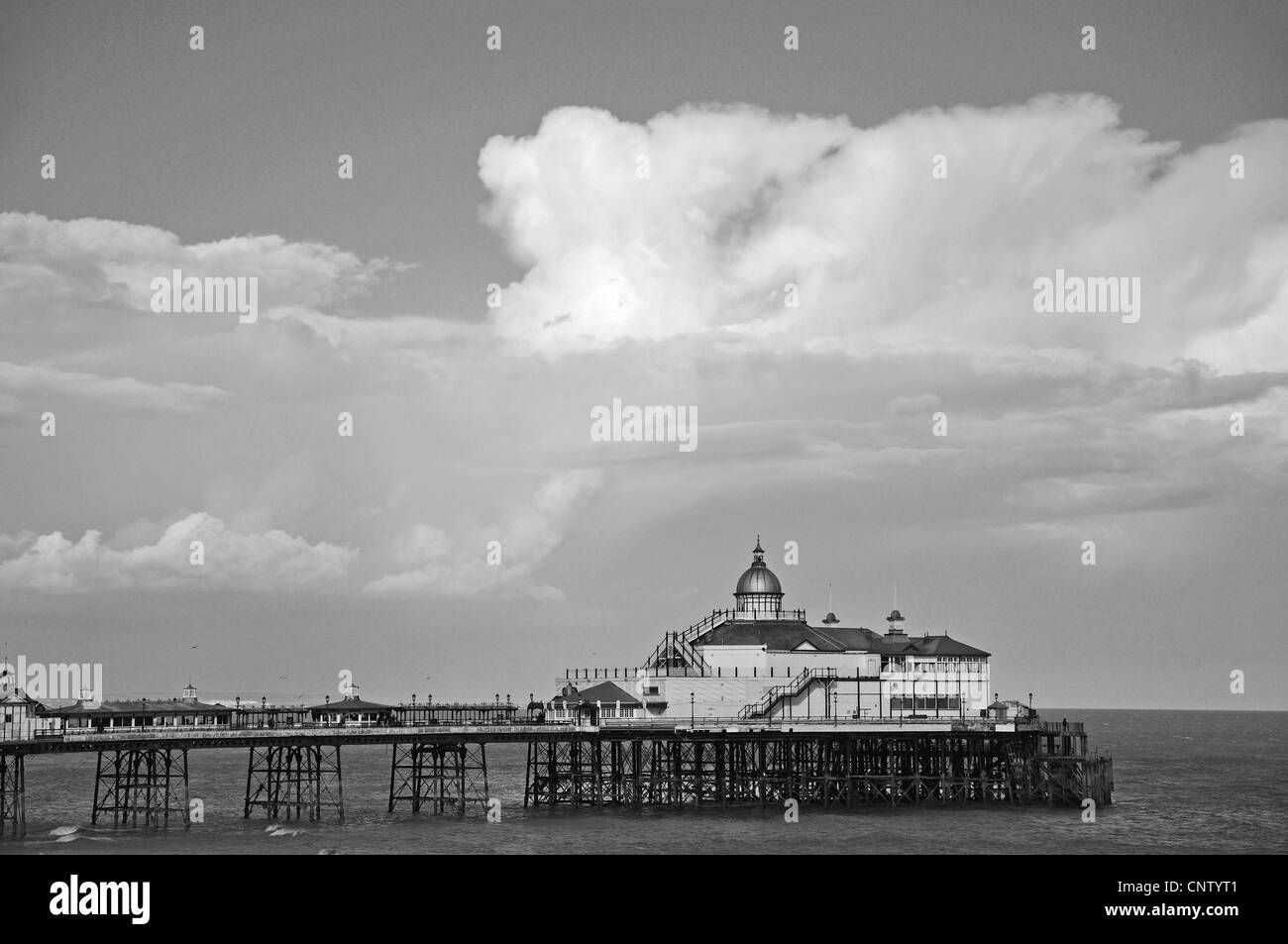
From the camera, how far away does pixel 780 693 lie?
9900 centimetres

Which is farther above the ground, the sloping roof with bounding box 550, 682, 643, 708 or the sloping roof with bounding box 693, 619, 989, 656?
the sloping roof with bounding box 693, 619, 989, 656

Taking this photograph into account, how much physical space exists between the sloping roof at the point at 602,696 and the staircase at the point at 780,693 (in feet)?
22.9

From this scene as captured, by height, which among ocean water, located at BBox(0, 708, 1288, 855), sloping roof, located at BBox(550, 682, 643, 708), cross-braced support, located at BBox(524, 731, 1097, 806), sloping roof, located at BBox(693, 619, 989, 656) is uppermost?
sloping roof, located at BBox(693, 619, 989, 656)

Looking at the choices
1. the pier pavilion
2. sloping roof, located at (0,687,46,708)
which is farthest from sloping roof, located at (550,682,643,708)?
sloping roof, located at (0,687,46,708)

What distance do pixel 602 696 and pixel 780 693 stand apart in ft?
36.1

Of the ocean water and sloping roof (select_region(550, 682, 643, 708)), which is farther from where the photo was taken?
sloping roof (select_region(550, 682, 643, 708))

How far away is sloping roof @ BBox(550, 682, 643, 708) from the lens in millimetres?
97500

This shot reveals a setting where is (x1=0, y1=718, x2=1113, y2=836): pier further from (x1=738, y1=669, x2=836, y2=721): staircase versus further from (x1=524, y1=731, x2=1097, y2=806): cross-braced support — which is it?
(x1=738, y1=669, x2=836, y2=721): staircase

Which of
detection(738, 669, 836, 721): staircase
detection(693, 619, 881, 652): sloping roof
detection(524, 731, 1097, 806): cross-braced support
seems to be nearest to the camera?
detection(524, 731, 1097, 806): cross-braced support

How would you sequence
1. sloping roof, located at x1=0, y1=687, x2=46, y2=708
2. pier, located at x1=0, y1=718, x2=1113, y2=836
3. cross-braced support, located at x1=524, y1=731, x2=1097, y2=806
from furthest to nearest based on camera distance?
cross-braced support, located at x1=524, y1=731, x2=1097, y2=806 < pier, located at x1=0, y1=718, x2=1113, y2=836 < sloping roof, located at x1=0, y1=687, x2=46, y2=708

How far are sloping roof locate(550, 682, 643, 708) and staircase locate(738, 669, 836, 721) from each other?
6.97 m

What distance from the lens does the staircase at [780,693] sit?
98438 millimetres
